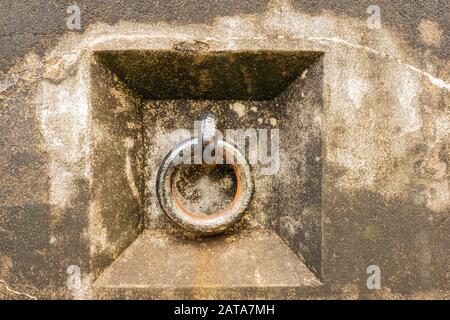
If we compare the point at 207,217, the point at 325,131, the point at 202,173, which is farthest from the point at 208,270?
the point at 325,131

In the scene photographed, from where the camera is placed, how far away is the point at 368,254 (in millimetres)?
1932

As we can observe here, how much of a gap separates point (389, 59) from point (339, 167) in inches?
22.1

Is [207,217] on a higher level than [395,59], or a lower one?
lower

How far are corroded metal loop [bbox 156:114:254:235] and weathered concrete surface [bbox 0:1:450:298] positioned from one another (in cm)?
35

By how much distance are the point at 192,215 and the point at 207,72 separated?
0.73 meters

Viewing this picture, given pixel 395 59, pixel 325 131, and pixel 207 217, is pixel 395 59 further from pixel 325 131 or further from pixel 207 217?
pixel 207 217

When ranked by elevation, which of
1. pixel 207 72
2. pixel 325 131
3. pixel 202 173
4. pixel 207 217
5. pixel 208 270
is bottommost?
pixel 208 270

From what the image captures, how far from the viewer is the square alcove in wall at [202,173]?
76.2 inches

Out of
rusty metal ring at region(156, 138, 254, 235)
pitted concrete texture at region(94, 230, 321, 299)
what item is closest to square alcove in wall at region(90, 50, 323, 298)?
pitted concrete texture at region(94, 230, 321, 299)

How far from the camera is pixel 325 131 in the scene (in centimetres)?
190

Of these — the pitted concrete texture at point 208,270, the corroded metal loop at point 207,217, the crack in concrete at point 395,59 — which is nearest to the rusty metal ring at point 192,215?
the corroded metal loop at point 207,217

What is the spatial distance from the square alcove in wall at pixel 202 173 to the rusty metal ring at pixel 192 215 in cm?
15

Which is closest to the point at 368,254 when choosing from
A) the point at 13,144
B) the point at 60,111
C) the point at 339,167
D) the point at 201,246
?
the point at 339,167
